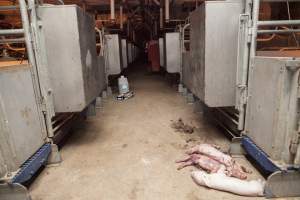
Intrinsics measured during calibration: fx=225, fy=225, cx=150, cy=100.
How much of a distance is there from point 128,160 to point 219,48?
4.87 feet

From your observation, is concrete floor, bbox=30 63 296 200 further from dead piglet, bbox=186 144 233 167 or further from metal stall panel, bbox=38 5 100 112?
metal stall panel, bbox=38 5 100 112

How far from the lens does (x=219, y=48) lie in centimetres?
233

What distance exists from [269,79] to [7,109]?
77.6 inches

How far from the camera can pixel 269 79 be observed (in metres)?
1.73

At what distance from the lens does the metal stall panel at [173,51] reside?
523 cm

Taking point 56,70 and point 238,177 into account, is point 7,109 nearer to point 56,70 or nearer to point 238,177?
point 56,70

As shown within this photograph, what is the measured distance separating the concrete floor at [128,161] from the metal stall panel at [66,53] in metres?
0.59

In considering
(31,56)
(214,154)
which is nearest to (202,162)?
(214,154)

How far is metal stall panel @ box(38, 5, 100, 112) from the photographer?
216 cm

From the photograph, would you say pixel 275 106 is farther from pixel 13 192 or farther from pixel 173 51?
pixel 173 51

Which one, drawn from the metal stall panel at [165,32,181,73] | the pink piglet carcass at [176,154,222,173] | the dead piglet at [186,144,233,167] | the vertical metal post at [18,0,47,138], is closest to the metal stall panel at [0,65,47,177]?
the vertical metal post at [18,0,47,138]

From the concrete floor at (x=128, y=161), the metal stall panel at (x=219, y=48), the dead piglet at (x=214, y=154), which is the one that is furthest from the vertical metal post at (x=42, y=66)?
the metal stall panel at (x=219, y=48)

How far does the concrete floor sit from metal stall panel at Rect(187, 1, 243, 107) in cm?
61

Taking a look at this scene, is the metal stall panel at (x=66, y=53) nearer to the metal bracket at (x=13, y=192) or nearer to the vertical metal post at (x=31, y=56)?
the vertical metal post at (x=31, y=56)
